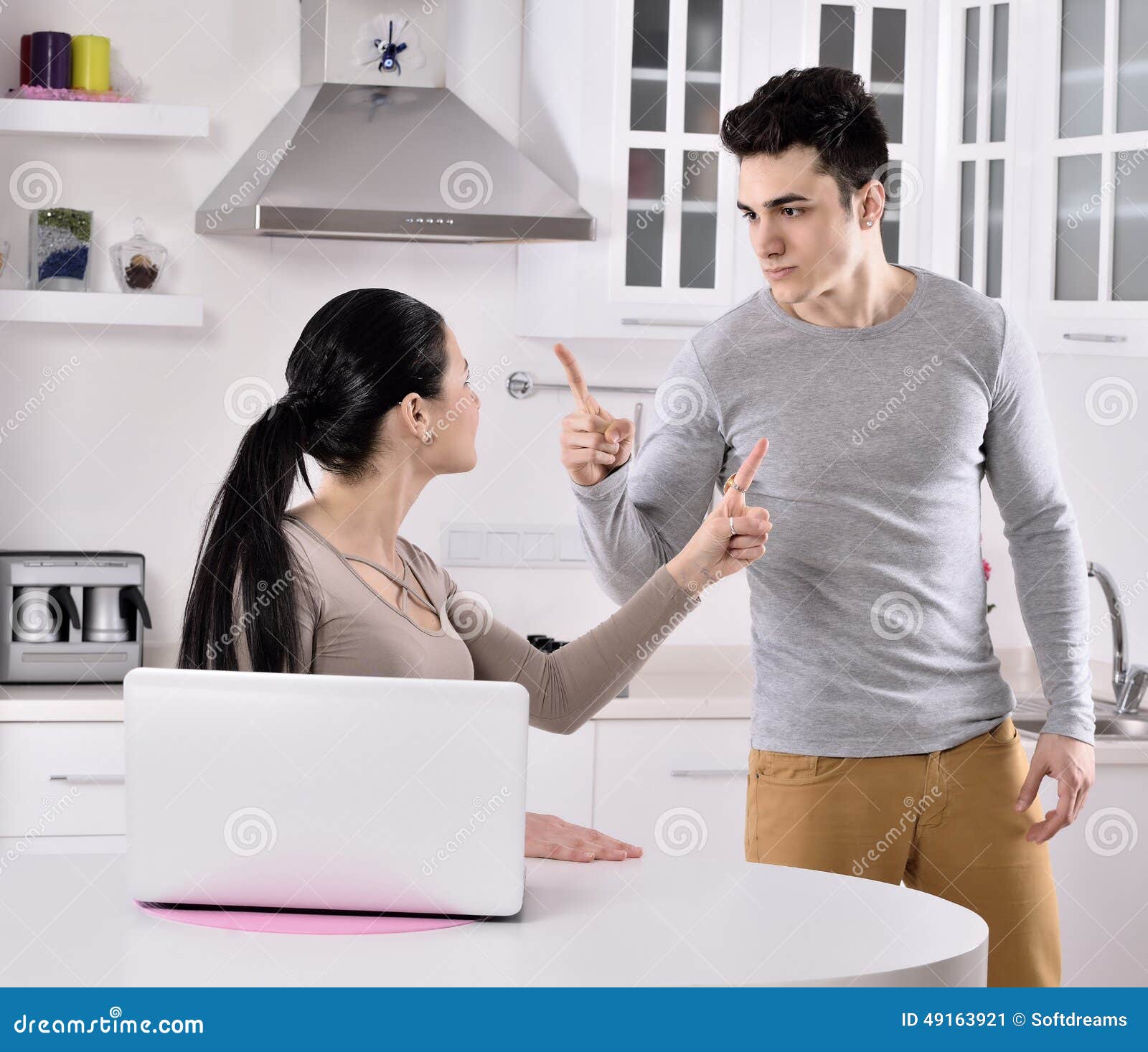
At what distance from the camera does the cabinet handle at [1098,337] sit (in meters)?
2.39

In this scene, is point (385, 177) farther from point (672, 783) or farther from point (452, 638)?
point (452, 638)

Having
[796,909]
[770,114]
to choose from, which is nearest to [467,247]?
[770,114]

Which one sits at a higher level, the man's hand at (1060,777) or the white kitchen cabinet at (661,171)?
the white kitchen cabinet at (661,171)

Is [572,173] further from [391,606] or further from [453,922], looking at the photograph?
[453,922]

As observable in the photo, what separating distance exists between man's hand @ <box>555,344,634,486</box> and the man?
1.0 inches

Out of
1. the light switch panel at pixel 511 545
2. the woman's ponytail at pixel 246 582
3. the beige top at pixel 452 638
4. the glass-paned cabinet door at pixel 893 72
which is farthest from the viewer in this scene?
the light switch panel at pixel 511 545

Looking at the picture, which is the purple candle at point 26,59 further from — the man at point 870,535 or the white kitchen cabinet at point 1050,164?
the white kitchen cabinet at point 1050,164

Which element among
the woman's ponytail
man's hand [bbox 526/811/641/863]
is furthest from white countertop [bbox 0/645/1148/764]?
man's hand [bbox 526/811/641/863]

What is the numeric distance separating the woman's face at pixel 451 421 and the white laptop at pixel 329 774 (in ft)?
1.79

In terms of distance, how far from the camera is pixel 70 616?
8.04 feet

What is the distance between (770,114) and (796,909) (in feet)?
3.11

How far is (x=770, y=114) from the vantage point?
1.60m

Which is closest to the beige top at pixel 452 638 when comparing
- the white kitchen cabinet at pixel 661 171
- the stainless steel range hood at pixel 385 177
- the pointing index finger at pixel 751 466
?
the pointing index finger at pixel 751 466

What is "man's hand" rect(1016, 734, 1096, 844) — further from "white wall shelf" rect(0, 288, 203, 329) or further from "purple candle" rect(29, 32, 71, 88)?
"purple candle" rect(29, 32, 71, 88)
